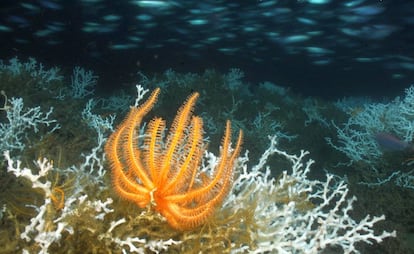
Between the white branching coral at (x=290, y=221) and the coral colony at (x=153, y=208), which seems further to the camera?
the white branching coral at (x=290, y=221)

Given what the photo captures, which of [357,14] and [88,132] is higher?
[357,14]

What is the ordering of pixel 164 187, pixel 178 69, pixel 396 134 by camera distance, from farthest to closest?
pixel 178 69 < pixel 396 134 < pixel 164 187

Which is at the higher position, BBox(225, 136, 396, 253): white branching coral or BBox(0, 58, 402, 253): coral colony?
BBox(0, 58, 402, 253): coral colony

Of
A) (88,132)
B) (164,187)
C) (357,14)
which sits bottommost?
(88,132)

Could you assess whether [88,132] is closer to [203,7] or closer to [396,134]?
[396,134]

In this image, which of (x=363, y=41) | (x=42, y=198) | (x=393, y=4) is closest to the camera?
(x=42, y=198)

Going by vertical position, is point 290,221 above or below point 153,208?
below

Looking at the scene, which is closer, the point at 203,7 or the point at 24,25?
the point at 203,7

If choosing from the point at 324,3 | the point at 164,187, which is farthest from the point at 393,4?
the point at 164,187

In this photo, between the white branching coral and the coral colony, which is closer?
the coral colony

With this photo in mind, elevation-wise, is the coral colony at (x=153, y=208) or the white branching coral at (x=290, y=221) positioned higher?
the coral colony at (x=153, y=208)

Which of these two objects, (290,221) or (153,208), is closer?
(153,208)
